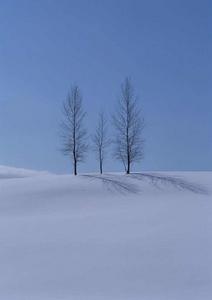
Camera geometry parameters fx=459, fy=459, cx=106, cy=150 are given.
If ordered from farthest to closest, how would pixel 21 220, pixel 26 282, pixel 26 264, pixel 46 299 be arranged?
pixel 21 220, pixel 26 264, pixel 26 282, pixel 46 299

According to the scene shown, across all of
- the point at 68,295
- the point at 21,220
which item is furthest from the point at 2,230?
the point at 68,295

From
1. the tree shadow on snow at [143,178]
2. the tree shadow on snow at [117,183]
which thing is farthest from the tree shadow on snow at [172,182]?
the tree shadow on snow at [117,183]

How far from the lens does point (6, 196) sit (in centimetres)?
2344

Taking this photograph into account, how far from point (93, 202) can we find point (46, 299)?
11.5m

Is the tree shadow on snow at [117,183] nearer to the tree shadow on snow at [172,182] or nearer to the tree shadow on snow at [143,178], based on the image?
the tree shadow on snow at [143,178]

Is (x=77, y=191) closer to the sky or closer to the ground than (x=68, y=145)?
closer to the ground

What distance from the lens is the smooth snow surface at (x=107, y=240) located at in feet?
37.1

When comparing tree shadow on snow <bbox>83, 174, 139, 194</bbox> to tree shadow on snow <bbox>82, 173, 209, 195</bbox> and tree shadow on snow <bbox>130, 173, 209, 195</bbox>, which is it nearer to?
tree shadow on snow <bbox>82, 173, 209, 195</bbox>

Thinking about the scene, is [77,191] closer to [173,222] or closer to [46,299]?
[173,222]

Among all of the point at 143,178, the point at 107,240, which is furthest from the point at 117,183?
the point at 107,240

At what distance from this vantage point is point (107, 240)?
14938 mm

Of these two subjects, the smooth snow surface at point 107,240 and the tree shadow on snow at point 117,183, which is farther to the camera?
the tree shadow on snow at point 117,183

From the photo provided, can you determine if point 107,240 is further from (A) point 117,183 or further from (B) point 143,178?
(B) point 143,178

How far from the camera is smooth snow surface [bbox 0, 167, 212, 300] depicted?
11.3m
